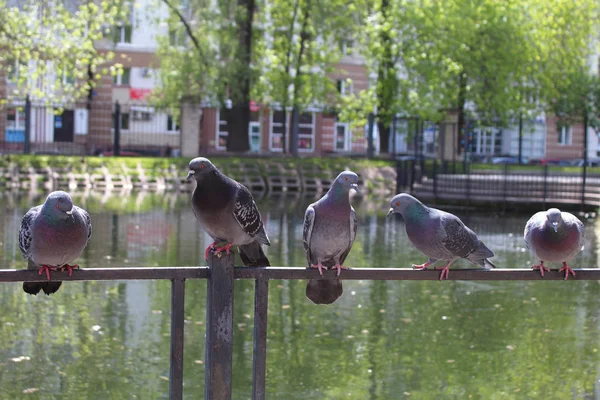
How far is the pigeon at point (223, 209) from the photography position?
492 centimetres

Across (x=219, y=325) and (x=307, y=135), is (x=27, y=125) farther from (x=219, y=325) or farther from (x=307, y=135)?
(x=219, y=325)

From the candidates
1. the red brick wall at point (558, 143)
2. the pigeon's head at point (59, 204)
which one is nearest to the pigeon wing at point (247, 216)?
the pigeon's head at point (59, 204)

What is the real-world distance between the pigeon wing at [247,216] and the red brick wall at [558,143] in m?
46.4

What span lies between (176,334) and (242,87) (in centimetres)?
3128

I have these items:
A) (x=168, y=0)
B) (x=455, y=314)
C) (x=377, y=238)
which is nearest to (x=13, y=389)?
(x=455, y=314)

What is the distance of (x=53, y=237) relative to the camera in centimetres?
447

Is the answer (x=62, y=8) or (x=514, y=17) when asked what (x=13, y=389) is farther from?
(x=514, y=17)

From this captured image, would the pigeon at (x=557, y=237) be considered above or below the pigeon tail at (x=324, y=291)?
above

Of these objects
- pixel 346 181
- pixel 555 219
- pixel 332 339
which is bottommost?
pixel 332 339

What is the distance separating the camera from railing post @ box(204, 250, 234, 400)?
4.29 meters

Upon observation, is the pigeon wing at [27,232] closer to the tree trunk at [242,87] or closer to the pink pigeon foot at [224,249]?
the pink pigeon foot at [224,249]

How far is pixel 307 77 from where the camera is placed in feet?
118

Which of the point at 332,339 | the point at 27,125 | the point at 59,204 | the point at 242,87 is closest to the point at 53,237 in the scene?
the point at 59,204

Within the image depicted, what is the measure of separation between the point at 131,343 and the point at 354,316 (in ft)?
8.07
